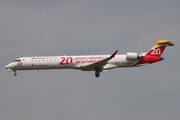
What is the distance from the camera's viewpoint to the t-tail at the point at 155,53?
77375 millimetres

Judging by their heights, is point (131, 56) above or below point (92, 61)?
above

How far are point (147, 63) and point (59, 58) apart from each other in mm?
10465

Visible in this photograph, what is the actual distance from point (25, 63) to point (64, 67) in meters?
4.76

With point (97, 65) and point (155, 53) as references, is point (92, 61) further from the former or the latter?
point (155, 53)

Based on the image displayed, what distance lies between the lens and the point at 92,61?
77188 mm

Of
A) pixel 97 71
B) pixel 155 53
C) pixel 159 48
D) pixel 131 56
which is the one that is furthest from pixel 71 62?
pixel 159 48

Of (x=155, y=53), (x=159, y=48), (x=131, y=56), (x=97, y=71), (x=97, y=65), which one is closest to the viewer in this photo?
(x=97, y=65)

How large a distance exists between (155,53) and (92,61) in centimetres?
763

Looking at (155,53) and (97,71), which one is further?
(155,53)

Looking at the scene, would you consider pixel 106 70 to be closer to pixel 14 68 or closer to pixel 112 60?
pixel 112 60

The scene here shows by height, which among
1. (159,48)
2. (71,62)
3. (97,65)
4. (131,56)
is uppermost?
(159,48)

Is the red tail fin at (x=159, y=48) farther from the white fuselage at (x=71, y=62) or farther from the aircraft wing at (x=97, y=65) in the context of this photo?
the aircraft wing at (x=97, y=65)

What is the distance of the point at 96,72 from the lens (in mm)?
76562

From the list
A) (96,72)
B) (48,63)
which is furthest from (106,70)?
(48,63)
